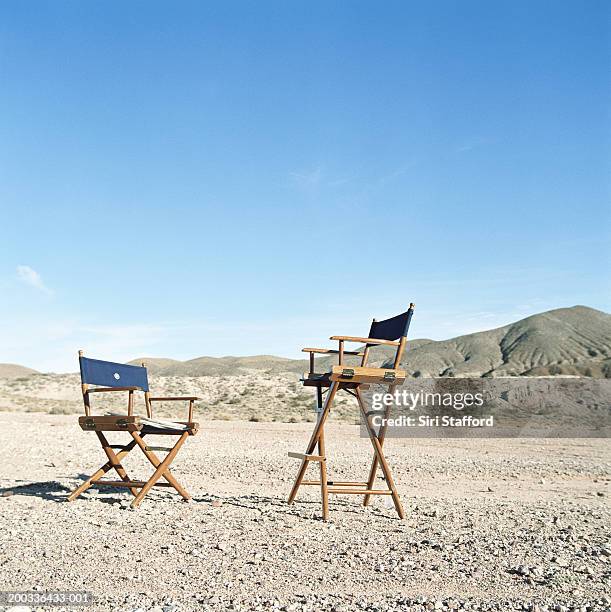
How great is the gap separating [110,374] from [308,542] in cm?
315

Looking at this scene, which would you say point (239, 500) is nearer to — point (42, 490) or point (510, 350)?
point (42, 490)

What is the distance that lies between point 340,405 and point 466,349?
8323 cm

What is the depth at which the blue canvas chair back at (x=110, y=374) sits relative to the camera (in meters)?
6.96

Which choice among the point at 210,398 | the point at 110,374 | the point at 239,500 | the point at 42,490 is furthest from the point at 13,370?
the point at 239,500

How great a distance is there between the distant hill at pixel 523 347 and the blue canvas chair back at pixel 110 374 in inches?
3204

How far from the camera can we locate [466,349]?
108 meters

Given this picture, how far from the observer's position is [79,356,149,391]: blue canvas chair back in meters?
6.96

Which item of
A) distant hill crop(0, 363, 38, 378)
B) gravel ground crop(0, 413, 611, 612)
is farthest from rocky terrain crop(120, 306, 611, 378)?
gravel ground crop(0, 413, 611, 612)

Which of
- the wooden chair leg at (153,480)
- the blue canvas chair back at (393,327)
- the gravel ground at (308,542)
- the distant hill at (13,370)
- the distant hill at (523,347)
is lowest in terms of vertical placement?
the gravel ground at (308,542)

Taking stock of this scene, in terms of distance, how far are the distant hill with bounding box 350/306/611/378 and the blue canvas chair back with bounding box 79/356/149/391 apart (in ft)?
267

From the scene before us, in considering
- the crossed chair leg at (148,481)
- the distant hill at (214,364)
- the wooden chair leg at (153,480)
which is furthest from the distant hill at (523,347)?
the wooden chair leg at (153,480)

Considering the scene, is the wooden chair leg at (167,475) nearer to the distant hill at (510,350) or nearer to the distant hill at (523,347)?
the distant hill at (510,350)

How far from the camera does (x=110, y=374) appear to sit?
7.30 meters

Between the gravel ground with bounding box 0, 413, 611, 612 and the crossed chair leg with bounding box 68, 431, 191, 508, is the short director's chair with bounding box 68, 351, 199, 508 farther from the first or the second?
the gravel ground with bounding box 0, 413, 611, 612
